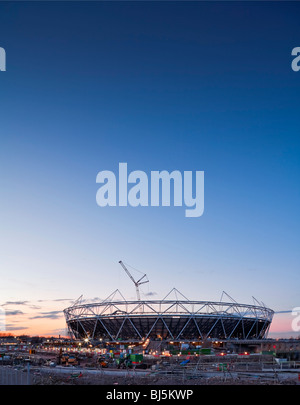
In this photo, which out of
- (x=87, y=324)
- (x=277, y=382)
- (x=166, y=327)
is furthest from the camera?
(x=87, y=324)

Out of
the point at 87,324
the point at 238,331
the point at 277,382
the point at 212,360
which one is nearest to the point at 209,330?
the point at 238,331

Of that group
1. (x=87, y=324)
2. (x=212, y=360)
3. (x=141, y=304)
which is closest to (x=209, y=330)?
(x=141, y=304)

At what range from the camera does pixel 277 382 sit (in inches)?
1007

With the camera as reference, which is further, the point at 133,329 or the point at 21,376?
the point at 133,329
